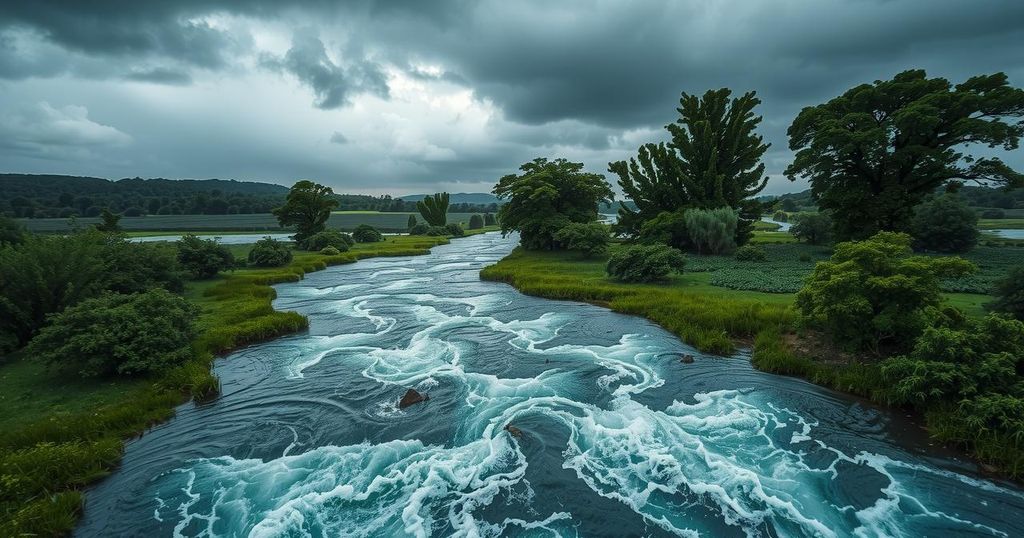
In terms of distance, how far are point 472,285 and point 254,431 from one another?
19280 mm

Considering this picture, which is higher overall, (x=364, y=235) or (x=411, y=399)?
(x=364, y=235)

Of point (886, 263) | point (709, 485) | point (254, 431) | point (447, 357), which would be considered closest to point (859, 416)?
point (886, 263)

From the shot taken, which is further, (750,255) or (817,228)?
(817,228)

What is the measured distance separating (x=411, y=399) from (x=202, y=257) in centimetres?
2621

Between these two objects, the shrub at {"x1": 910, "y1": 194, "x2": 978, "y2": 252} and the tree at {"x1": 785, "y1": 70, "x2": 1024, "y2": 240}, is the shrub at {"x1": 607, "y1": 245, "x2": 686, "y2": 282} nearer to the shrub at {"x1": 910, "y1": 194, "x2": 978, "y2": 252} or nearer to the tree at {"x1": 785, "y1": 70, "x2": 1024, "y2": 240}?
the tree at {"x1": 785, "y1": 70, "x2": 1024, "y2": 240}

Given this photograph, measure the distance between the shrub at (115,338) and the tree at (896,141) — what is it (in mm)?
34931

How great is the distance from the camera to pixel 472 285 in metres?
28.8

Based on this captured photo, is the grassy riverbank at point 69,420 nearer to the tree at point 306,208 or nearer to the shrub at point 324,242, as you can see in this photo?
the shrub at point 324,242

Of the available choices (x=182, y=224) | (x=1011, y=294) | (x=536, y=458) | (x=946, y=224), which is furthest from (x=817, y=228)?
(x=182, y=224)

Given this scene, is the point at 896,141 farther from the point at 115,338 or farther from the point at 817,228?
the point at 115,338

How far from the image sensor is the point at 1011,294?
477 inches

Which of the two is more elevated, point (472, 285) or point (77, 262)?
point (77, 262)

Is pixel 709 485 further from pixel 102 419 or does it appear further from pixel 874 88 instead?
pixel 874 88

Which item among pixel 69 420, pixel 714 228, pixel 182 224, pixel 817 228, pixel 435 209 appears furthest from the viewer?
pixel 435 209
